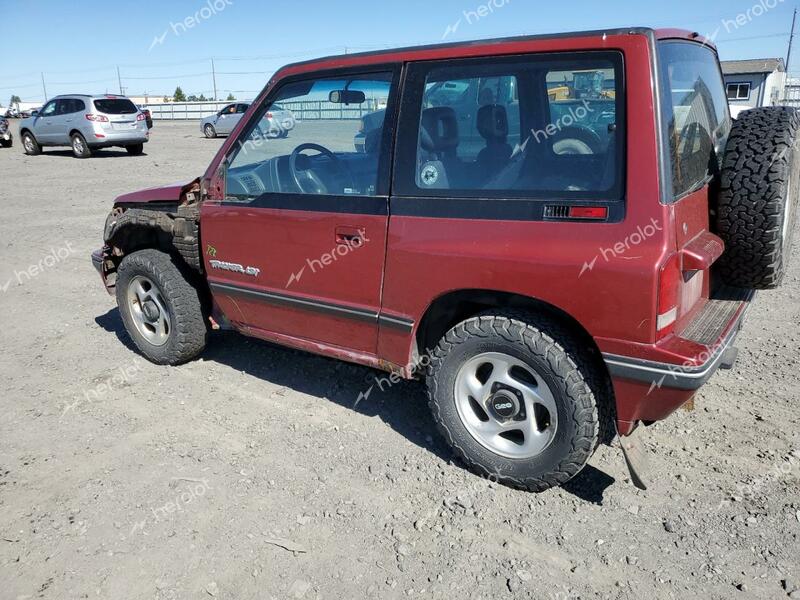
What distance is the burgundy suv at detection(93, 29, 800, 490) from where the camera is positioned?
263cm

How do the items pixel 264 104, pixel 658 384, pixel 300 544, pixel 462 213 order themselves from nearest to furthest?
pixel 658 384 → pixel 300 544 → pixel 462 213 → pixel 264 104

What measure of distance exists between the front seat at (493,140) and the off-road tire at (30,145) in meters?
21.4

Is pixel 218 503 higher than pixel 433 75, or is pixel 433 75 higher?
pixel 433 75

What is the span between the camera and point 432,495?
10.3 feet

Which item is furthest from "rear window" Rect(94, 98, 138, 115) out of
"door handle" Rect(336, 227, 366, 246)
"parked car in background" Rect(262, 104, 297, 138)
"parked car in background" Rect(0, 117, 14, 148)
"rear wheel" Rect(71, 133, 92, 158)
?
"door handle" Rect(336, 227, 366, 246)

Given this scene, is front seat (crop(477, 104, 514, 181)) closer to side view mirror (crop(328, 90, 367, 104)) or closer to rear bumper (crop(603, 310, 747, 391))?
side view mirror (crop(328, 90, 367, 104))

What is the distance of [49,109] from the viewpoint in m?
19.6

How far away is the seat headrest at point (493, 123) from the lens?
304cm

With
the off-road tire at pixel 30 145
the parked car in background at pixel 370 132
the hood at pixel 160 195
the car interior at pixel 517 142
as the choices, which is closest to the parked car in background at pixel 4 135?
the off-road tire at pixel 30 145

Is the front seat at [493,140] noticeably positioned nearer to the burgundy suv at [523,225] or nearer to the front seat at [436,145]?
the burgundy suv at [523,225]

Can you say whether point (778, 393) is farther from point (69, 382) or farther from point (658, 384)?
point (69, 382)

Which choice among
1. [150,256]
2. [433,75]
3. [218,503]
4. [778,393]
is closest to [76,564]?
[218,503]

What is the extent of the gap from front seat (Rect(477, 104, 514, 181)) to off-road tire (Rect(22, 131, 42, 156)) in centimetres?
2138

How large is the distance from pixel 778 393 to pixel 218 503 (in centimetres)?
330
